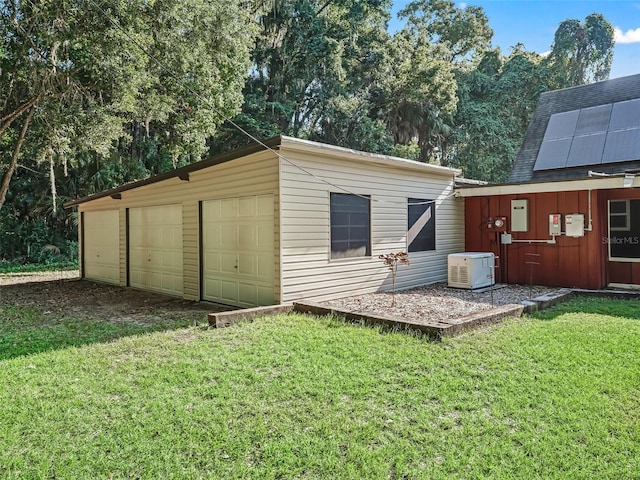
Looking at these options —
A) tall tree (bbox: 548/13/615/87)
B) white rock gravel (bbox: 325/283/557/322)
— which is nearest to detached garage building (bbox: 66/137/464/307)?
white rock gravel (bbox: 325/283/557/322)

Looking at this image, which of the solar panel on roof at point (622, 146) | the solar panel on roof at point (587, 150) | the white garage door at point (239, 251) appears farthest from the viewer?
the solar panel on roof at point (587, 150)

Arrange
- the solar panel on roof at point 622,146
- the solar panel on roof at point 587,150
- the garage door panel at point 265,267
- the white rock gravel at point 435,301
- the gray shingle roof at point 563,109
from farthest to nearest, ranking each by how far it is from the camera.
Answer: the gray shingle roof at point 563,109 → the solar panel on roof at point 587,150 → the solar panel on roof at point 622,146 → the garage door panel at point 265,267 → the white rock gravel at point 435,301

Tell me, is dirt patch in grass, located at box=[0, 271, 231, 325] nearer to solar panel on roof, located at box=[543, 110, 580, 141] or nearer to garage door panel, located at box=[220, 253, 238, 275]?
garage door panel, located at box=[220, 253, 238, 275]

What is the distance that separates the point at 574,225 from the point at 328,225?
15.9 ft

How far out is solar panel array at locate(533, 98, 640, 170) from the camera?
9.49m

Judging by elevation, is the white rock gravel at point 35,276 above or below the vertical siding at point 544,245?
below

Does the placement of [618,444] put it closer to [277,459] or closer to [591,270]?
[277,459]

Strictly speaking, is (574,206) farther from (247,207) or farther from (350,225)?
(247,207)

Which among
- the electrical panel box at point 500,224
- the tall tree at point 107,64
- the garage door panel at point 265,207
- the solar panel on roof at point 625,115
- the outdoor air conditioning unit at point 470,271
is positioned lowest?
the outdoor air conditioning unit at point 470,271

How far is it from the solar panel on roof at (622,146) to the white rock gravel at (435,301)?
368cm

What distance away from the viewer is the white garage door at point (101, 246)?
11.0 metres

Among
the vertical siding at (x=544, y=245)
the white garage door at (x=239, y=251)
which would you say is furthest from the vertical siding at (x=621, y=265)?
the white garage door at (x=239, y=251)

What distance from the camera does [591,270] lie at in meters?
7.94

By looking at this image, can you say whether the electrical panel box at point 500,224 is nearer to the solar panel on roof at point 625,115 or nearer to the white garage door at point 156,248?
the solar panel on roof at point 625,115
